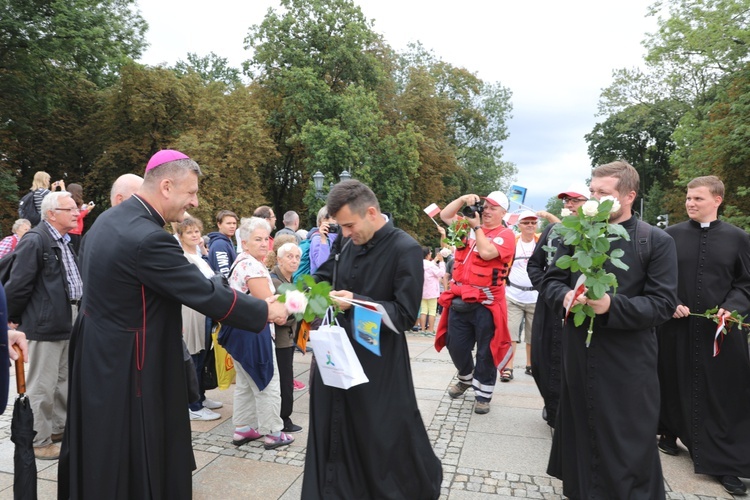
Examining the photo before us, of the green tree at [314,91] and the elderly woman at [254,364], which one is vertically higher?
the green tree at [314,91]

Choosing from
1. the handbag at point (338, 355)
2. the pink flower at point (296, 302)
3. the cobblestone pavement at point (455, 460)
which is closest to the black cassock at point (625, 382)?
the cobblestone pavement at point (455, 460)

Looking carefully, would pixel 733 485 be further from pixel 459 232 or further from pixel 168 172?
pixel 168 172

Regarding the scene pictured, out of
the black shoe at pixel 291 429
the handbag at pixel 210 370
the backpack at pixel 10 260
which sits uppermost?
the backpack at pixel 10 260

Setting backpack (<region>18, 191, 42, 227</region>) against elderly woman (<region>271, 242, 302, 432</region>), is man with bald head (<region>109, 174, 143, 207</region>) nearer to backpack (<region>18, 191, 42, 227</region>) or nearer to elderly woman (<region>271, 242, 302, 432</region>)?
elderly woman (<region>271, 242, 302, 432</region>)

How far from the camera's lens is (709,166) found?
66.2 feet

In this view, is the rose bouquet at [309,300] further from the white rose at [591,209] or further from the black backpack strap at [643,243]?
the black backpack strap at [643,243]

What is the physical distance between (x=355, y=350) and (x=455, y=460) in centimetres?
180

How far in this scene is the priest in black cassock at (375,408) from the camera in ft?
10.4

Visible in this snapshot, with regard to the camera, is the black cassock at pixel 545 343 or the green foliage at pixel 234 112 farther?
the green foliage at pixel 234 112

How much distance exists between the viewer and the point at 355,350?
3.24m

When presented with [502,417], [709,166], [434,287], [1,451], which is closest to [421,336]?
[434,287]

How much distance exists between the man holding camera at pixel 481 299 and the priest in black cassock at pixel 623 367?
2298mm

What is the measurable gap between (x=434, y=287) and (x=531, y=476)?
838 centimetres

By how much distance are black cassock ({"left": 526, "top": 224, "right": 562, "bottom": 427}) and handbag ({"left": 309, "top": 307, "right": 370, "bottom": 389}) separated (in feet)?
8.41
